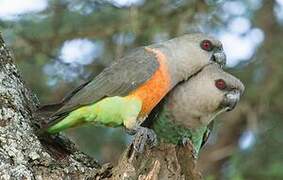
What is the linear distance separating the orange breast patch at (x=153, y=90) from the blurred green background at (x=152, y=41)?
4.63 ft

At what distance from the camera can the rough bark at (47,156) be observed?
2.77m

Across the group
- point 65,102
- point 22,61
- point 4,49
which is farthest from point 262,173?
point 4,49

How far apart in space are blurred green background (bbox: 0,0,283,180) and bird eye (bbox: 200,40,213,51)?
3.50 feet

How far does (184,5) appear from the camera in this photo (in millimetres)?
5105

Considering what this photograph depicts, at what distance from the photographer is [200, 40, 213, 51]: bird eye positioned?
3.87 m

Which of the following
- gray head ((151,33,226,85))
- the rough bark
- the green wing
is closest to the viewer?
the rough bark

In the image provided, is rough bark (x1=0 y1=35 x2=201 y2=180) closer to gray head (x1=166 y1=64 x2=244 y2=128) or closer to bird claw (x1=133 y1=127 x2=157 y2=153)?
bird claw (x1=133 y1=127 x2=157 y2=153)

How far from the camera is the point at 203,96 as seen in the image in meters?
3.77

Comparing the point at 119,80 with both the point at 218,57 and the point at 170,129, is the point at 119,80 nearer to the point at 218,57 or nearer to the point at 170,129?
the point at 170,129

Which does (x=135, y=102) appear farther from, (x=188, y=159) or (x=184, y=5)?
(x=184, y=5)

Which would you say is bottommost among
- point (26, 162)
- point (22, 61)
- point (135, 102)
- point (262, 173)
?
point (262, 173)

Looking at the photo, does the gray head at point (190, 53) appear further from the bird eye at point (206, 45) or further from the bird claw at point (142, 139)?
the bird claw at point (142, 139)

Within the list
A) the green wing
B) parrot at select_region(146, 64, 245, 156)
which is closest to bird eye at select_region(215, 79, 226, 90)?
parrot at select_region(146, 64, 245, 156)

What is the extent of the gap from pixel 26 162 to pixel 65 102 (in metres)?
0.65
